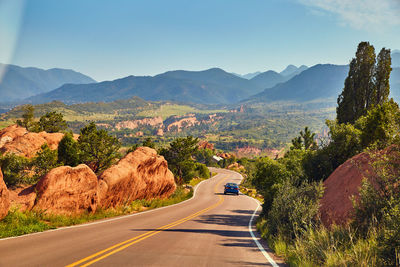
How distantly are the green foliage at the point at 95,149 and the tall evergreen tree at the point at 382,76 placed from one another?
1092 inches

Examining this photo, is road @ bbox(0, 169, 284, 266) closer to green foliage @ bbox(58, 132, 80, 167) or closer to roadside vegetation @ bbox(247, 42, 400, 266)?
roadside vegetation @ bbox(247, 42, 400, 266)

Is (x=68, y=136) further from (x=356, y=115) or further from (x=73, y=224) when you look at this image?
(x=356, y=115)

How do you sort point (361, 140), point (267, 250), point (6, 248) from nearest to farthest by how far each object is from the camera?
point (6, 248) < point (267, 250) < point (361, 140)

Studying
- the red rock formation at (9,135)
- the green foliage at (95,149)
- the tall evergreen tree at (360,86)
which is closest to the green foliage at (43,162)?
the green foliage at (95,149)

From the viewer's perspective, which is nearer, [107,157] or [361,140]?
[361,140]

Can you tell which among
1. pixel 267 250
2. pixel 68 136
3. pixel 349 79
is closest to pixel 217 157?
pixel 349 79

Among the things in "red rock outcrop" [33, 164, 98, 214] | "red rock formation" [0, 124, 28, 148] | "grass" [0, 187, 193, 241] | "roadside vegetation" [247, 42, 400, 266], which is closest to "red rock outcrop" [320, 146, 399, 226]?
"roadside vegetation" [247, 42, 400, 266]

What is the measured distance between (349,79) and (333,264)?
32.6 m

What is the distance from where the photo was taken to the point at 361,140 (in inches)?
752

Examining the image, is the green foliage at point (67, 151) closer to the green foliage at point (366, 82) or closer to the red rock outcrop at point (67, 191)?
the red rock outcrop at point (67, 191)

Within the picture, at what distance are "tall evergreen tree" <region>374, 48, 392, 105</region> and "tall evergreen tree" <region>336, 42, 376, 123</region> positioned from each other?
0.46 m

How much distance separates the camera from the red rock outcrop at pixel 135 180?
19.4 meters

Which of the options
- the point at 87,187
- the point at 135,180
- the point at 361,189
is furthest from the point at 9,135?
the point at 361,189

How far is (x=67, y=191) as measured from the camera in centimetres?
1570
